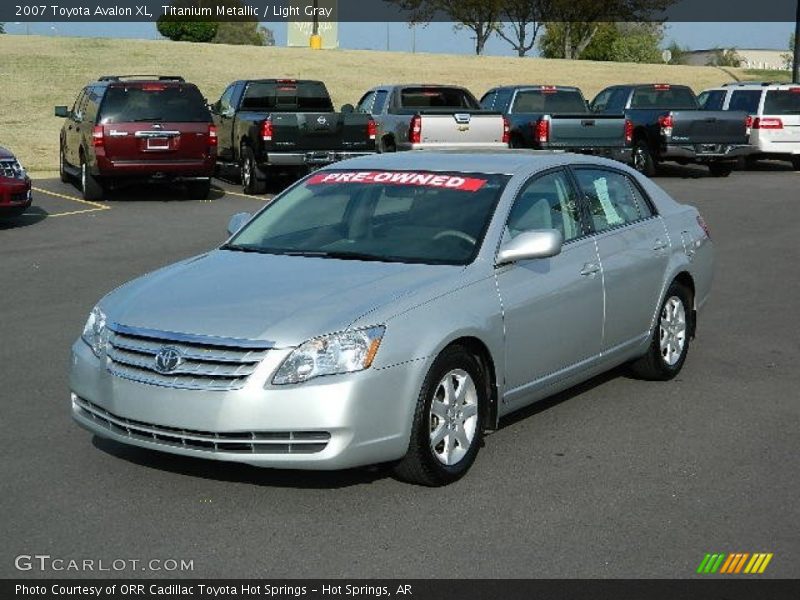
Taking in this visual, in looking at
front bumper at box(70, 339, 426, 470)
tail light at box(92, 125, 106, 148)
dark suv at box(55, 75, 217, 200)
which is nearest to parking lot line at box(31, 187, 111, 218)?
dark suv at box(55, 75, 217, 200)

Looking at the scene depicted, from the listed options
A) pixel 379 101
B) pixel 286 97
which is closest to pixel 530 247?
pixel 286 97

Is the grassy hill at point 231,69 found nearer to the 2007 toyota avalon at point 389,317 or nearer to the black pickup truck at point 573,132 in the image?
the black pickup truck at point 573,132

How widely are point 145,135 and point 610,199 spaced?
12.8 meters

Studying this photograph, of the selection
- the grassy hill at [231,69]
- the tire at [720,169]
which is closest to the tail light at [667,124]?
the tire at [720,169]

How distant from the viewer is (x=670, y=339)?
810 cm

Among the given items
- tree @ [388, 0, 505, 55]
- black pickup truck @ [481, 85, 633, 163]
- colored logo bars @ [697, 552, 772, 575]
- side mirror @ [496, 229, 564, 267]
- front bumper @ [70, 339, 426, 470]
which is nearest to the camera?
colored logo bars @ [697, 552, 772, 575]

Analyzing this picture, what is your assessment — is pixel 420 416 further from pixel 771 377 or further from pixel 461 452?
pixel 771 377

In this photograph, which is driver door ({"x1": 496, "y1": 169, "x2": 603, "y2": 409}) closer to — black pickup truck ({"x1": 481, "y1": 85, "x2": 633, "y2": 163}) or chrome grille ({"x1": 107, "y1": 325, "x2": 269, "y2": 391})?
chrome grille ({"x1": 107, "y1": 325, "x2": 269, "y2": 391})

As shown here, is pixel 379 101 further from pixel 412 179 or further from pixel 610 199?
pixel 412 179

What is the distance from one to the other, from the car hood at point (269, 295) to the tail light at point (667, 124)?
19500mm

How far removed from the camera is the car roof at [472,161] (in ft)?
22.9

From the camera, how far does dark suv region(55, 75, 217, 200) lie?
1920 centimetres

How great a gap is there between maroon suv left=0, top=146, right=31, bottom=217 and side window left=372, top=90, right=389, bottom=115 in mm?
8766

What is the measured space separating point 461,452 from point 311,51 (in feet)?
202
